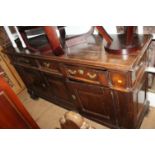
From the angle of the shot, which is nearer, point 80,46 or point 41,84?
point 80,46

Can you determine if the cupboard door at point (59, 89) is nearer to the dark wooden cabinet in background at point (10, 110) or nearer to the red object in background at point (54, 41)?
the red object in background at point (54, 41)

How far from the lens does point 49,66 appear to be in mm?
1589

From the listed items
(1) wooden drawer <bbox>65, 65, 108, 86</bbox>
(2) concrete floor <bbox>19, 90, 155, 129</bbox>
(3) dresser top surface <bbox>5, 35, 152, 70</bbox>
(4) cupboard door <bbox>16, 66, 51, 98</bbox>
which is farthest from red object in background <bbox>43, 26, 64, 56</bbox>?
(2) concrete floor <bbox>19, 90, 155, 129</bbox>

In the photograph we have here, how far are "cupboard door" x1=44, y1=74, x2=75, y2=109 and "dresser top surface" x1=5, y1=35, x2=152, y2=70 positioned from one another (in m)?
0.28

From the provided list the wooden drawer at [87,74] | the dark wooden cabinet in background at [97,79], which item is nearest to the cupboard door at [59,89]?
the dark wooden cabinet in background at [97,79]

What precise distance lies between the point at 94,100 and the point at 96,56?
1.42ft

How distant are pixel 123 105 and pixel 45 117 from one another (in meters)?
1.12

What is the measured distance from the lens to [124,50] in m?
1.16

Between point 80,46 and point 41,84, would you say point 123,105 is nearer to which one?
point 80,46

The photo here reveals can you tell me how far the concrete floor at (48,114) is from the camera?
1.68 meters

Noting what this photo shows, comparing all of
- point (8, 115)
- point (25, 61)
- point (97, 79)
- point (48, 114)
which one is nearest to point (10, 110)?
point (8, 115)
